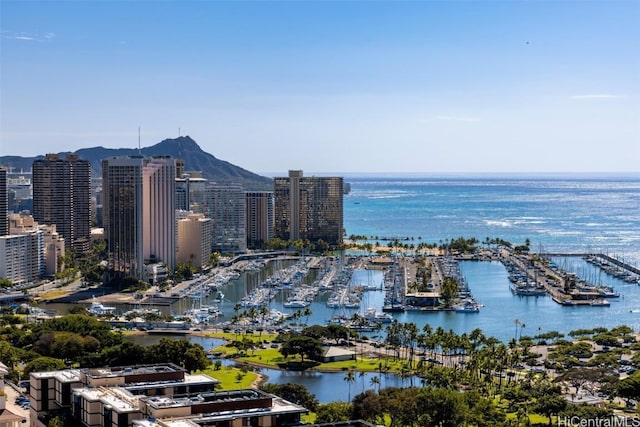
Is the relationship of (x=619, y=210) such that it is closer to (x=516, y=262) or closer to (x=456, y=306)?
(x=516, y=262)

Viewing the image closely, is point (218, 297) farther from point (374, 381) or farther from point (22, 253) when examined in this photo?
point (374, 381)

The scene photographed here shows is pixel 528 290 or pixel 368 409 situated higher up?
pixel 368 409

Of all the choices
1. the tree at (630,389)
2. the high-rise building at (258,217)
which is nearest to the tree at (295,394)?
the tree at (630,389)

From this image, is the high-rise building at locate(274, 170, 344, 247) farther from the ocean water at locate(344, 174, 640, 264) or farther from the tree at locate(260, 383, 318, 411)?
the tree at locate(260, 383, 318, 411)

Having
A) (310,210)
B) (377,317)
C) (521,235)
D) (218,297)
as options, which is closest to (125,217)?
(218,297)

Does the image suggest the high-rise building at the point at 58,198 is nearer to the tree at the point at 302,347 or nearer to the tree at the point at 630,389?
the tree at the point at 302,347

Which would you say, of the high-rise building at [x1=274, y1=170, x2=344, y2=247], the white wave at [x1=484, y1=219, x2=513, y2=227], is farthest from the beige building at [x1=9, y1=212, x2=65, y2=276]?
the white wave at [x1=484, y1=219, x2=513, y2=227]

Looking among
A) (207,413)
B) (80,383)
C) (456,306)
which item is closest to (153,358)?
(80,383)
